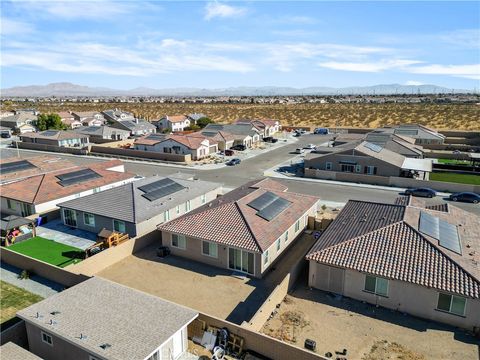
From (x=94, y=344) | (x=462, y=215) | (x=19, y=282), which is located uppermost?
(x=462, y=215)

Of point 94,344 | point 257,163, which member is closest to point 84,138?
point 257,163

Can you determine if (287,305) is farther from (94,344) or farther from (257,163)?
(257,163)

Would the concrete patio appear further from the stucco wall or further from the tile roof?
the stucco wall

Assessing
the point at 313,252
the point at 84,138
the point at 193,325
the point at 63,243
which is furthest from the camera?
the point at 84,138

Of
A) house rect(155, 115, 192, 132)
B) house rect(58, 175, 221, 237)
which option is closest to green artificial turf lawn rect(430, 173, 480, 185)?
house rect(58, 175, 221, 237)

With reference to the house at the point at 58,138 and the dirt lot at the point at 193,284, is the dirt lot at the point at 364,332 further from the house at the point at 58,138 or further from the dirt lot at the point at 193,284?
the house at the point at 58,138

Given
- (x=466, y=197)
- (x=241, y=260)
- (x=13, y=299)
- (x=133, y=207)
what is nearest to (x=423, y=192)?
(x=466, y=197)

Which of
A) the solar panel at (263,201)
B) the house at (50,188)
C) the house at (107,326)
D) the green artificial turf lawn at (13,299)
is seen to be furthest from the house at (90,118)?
the house at (107,326)
